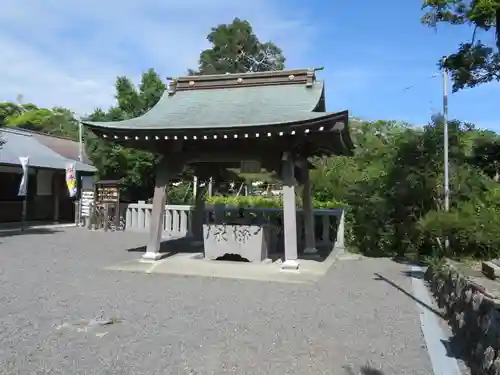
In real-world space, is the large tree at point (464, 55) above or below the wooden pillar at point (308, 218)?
above

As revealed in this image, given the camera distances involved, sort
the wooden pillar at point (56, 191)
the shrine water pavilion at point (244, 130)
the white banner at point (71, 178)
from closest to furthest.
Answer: the shrine water pavilion at point (244, 130) → the white banner at point (71, 178) → the wooden pillar at point (56, 191)

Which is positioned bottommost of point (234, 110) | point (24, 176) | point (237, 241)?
point (237, 241)

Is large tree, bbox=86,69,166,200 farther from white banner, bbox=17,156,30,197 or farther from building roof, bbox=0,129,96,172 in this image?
white banner, bbox=17,156,30,197

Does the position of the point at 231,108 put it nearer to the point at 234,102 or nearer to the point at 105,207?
the point at 234,102

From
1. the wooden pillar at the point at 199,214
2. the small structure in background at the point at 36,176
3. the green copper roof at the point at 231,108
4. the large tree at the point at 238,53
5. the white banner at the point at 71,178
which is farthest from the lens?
the large tree at the point at 238,53

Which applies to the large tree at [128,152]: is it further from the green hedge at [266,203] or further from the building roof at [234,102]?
the building roof at [234,102]

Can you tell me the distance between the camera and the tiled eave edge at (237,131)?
711cm

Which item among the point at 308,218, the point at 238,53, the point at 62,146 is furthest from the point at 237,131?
the point at 238,53

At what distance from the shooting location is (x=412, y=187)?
32.0 feet

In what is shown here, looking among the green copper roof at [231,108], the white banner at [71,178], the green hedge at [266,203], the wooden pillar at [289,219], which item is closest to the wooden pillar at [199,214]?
the green hedge at [266,203]

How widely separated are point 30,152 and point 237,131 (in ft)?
44.1

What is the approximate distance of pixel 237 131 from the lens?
748 cm

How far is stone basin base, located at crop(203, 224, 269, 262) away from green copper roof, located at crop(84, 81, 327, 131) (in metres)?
2.15

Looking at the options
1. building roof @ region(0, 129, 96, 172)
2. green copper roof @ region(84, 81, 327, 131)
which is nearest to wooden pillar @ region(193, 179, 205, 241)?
green copper roof @ region(84, 81, 327, 131)
